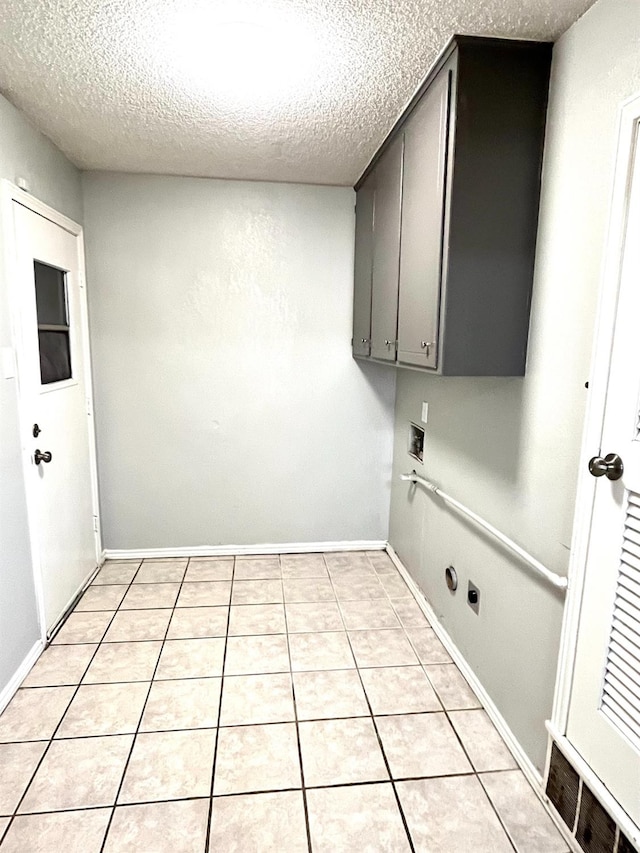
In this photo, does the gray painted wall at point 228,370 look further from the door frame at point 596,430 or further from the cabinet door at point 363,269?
the door frame at point 596,430

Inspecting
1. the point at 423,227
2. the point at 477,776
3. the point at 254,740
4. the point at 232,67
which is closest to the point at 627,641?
the point at 477,776

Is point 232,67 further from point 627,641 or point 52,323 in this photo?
point 627,641

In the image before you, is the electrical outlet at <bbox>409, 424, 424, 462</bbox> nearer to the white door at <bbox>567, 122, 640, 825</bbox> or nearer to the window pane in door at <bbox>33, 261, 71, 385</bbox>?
the white door at <bbox>567, 122, 640, 825</bbox>

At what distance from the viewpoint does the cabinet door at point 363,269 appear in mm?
2686

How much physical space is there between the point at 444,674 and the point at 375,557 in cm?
123

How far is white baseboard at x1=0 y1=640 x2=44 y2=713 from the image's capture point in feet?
6.29

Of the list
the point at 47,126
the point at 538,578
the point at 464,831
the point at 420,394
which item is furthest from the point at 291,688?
the point at 47,126

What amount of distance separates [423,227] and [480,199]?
0.27 meters

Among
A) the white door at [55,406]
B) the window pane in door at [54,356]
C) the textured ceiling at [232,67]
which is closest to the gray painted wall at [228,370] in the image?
the white door at [55,406]

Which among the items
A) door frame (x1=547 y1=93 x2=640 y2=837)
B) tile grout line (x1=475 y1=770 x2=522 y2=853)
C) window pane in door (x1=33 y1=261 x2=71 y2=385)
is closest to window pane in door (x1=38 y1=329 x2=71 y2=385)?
window pane in door (x1=33 y1=261 x2=71 y2=385)

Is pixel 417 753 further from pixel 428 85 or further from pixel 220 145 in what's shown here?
pixel 220 145

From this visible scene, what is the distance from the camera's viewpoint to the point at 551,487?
156 centimetres

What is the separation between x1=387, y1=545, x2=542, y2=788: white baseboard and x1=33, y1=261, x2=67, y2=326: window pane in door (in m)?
2.44

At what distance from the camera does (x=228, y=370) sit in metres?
3.13
